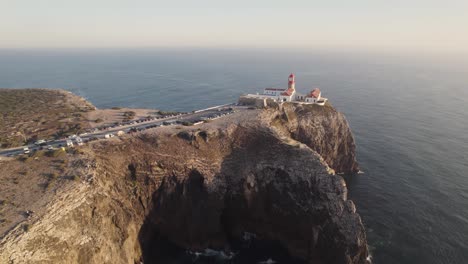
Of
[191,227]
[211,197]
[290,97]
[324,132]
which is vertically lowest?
[191,227]

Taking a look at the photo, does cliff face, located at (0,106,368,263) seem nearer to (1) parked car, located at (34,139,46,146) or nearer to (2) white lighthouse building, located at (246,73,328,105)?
(1) parked car, located at (34,139,46,146)

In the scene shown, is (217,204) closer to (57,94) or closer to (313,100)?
(313,100)

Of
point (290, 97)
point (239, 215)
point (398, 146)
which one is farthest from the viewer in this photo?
point (398, 146)

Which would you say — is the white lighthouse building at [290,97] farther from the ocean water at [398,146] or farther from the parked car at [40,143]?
the parked car at [40,143]

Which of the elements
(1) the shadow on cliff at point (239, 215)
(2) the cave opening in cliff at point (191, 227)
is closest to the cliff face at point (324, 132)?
(1) the shadow on cliff at point (239, 215)

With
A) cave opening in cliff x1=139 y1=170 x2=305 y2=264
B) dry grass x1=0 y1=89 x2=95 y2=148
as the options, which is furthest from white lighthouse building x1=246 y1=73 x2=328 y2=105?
dry grass x1=0 y1=89 x2=95 y2=148

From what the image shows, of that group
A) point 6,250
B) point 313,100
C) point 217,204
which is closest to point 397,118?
point 313,100

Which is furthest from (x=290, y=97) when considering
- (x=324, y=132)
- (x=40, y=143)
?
(x=40, y=143)

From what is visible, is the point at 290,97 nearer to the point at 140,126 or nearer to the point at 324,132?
the point at 324,132

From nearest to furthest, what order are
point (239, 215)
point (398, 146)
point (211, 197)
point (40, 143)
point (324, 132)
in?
1. point (211, 197)
2. point (239, 215)
3. point (40, 143)
4. point (324, 132)
5. point (398, 146)
